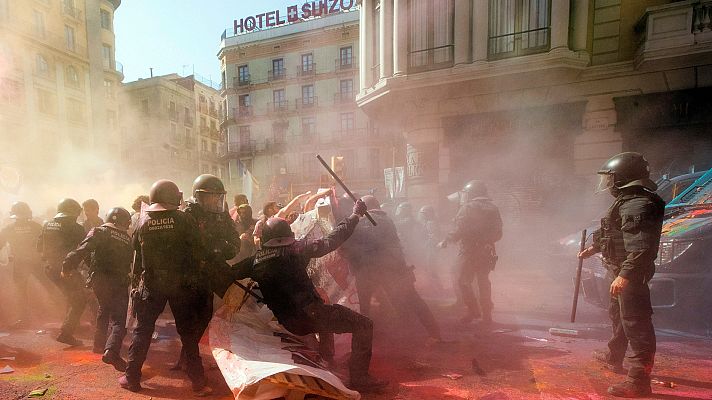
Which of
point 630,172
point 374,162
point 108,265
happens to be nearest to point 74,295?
point 108,265

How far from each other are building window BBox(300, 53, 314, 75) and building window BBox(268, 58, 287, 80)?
176 centimetres

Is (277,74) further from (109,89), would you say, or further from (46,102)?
(46,102)

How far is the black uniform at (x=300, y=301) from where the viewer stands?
9.85 feet

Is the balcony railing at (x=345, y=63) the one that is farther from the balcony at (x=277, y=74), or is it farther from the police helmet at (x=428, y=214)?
the police helmet at (x=428, y=214)

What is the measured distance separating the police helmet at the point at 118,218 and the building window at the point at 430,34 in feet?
29.4

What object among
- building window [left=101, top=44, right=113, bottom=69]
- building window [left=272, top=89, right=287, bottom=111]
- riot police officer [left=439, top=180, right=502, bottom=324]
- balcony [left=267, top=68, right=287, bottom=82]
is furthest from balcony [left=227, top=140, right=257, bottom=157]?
riot police officer [left=439, top=180, right=502, bottom=324]

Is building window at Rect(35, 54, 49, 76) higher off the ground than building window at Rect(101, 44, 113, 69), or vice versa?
building window at Rect(101, 44, 113, 69)

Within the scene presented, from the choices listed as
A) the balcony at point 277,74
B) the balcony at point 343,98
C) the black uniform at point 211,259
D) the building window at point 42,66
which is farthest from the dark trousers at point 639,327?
the balcony at point 277,74

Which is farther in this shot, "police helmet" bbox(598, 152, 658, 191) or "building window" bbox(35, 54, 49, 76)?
"building window" bbox(35, 54, 49, 76)

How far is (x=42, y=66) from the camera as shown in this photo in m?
22.9

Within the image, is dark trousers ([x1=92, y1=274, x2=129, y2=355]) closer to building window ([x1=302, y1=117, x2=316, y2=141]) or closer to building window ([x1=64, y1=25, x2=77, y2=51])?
building window ([x1=302, y1=117, x2=316, y2=141])

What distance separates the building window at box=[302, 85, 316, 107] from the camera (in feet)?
102

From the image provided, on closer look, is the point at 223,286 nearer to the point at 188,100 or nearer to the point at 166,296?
the point at 166,296

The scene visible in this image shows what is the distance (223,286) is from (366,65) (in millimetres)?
10576
